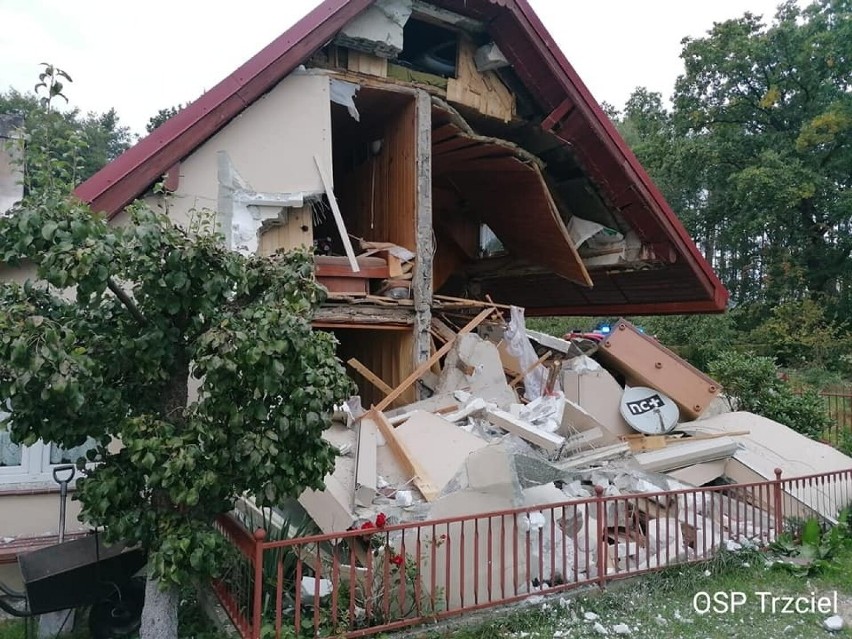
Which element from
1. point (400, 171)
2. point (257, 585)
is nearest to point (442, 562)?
point (257, 585)

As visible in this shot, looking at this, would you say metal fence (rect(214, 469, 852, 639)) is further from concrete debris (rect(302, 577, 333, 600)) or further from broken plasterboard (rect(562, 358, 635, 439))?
broken plasterboard (rect(562, 358, 635, 439))

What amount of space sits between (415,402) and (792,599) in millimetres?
4207

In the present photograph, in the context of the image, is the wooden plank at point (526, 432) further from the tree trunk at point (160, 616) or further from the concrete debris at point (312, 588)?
the tree trunk at point (160, 616)

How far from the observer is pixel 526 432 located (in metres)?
6.33

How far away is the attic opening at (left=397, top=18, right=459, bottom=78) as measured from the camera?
776 cm

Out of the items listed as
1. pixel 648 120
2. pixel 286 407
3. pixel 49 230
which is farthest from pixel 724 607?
pixel 648 120

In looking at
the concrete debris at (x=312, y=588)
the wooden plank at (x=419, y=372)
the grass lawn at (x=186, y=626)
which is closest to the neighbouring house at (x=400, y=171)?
the wooden plank at (x=419, y=372)

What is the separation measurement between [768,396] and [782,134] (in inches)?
718

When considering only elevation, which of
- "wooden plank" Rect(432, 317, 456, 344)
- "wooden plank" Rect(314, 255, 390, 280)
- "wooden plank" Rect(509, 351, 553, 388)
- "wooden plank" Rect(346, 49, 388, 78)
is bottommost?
"wooden plank" Rect(509, 351, 553, 388)

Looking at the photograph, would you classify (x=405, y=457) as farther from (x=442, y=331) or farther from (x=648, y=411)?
(x=648, y=411)

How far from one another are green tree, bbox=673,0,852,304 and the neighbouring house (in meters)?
15.5

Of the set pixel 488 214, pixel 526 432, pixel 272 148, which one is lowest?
pixel 526 432

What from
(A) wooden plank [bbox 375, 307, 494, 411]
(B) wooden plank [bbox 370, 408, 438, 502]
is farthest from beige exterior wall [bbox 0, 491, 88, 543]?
(A) wooden plank [bbox 375, 307, 494, 411]

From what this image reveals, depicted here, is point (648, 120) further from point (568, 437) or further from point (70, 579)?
point (70, 579)
